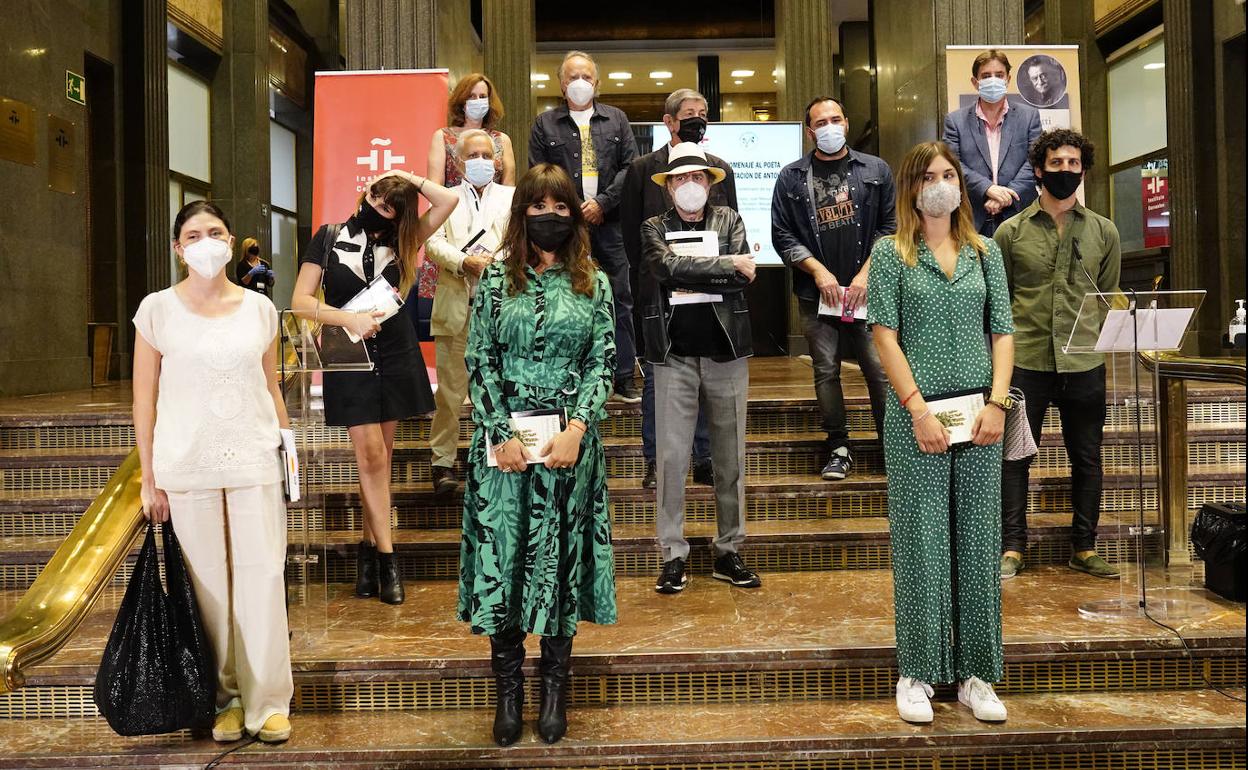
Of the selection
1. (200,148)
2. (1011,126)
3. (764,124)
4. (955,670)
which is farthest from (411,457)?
(200,148)

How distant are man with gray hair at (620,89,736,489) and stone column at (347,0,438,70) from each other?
297 cm

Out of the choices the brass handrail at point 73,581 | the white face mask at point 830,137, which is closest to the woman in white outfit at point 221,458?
the brass handrail at point 73,581

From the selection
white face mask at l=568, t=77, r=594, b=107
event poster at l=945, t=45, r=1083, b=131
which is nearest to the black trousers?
white face mask at l=568, t=77, r=594, b=107

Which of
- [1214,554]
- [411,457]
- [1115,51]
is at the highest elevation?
[1115,51]

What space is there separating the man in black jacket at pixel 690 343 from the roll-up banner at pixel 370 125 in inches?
100

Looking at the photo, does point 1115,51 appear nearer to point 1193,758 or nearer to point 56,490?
point 1193,758

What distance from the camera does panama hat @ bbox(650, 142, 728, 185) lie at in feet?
13.5

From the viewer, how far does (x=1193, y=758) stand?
3.28m

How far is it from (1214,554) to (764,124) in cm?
702

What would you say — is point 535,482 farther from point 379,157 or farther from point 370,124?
point 370,124

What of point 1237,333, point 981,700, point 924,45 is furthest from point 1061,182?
point 924,45

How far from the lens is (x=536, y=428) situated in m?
3.12

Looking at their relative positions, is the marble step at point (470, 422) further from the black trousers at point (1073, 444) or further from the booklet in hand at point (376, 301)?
the booklet in hand at point (376, 301)

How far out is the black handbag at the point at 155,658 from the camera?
308cm
